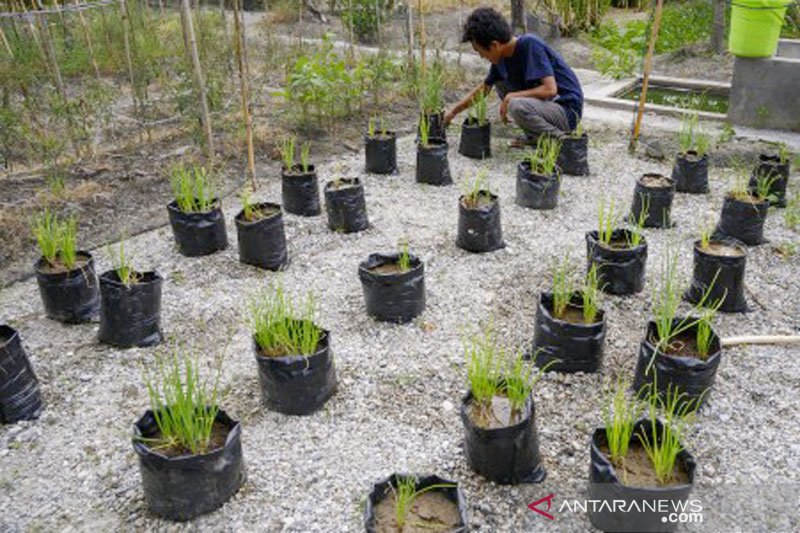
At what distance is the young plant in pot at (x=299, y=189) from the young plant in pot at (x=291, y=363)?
176 centimetres

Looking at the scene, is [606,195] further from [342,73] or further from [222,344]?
[222,344]

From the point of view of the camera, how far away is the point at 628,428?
210 centimetres

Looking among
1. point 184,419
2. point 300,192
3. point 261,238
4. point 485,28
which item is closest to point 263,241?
point 261,238

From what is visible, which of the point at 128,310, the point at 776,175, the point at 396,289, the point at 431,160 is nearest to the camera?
the point at 128,310

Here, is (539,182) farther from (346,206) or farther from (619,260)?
(346,206)

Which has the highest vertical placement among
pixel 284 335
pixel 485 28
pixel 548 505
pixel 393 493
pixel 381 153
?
pixel 485 28

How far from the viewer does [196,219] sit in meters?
3.85

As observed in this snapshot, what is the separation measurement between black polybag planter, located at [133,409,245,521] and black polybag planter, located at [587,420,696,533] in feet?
3.86

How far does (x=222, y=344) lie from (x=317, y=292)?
0.62 m

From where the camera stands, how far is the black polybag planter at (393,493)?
202cm

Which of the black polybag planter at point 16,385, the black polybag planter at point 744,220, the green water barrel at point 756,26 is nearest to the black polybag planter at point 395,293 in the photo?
the black polybag planter at point 16,385

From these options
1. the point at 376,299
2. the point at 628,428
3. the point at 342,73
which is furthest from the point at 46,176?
the point at 628,428

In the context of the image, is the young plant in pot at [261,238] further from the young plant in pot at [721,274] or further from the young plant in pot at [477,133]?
the young plant in pot at [721,274]

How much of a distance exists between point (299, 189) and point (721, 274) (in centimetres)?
250
